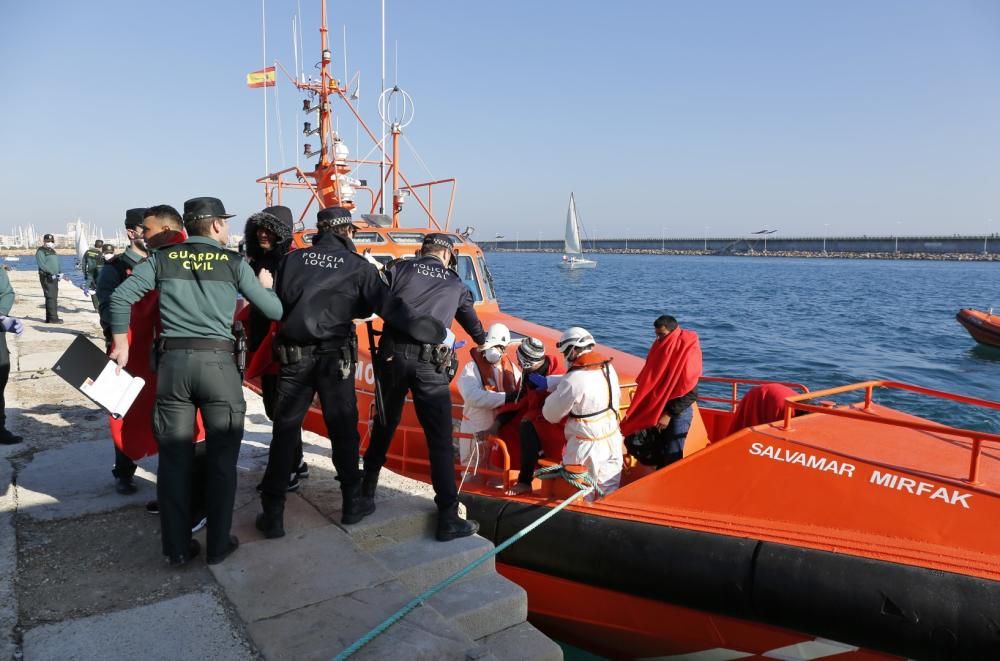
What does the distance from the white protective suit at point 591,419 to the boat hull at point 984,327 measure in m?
17.7

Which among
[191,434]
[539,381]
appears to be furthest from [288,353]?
[539,381]

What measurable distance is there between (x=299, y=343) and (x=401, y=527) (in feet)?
3.34

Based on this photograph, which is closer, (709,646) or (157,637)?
(157,637)

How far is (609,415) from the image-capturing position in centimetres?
388

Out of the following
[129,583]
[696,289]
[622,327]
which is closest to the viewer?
[129,583]

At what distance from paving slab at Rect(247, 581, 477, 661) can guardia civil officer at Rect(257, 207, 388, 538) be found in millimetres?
681

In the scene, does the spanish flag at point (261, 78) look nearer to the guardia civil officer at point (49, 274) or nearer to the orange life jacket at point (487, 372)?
the guardia civil officer at point (49, 274)

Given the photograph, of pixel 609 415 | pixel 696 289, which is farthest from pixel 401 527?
pixel 696 289

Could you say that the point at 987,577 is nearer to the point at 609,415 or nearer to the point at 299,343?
the point at 609,415

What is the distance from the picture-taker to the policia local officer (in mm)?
2684

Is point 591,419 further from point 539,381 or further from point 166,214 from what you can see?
point 166,214

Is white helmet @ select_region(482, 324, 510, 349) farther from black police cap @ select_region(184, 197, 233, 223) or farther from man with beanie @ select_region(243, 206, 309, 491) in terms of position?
black police cap @ select_region(184, 197, 233, 223)

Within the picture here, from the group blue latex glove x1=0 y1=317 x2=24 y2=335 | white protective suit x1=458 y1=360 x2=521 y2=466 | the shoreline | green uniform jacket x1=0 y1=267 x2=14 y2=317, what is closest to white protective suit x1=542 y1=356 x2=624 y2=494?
white protective suit x1=458 y1=360 x2=521 y2=466

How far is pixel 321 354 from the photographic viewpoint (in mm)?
3061
